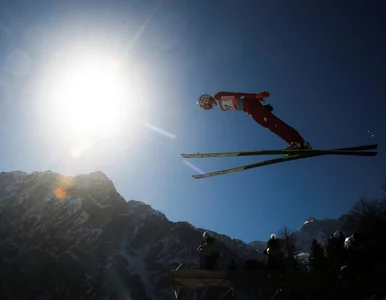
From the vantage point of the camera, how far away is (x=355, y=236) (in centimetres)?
907

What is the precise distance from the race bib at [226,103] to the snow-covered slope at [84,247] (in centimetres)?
11875

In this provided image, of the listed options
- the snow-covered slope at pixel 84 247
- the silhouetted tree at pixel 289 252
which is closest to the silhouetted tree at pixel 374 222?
the silhouetted tree at pixel 289 252

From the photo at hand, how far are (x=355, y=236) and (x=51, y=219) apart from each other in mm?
188628

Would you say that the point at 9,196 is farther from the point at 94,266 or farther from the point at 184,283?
the point at 184,283

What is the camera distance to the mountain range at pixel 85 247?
454ft

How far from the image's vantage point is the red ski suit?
9641 millimetres

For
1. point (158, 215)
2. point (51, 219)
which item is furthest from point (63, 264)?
point (158, 215)

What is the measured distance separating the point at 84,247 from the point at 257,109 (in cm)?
16836

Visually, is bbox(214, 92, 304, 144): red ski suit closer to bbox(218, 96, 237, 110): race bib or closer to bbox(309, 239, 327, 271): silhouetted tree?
bbox(218, 96, 237, 110): race bib

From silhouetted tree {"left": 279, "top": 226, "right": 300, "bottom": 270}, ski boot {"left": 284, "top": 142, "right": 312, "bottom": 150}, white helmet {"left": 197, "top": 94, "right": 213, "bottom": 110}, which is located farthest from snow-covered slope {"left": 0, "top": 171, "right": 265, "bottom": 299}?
ski boot {"left": 284, "top": 142, "right": 312, "bottom": 150}

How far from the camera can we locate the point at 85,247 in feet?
525

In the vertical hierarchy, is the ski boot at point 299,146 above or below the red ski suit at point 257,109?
below

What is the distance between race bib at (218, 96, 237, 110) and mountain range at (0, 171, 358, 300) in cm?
11588

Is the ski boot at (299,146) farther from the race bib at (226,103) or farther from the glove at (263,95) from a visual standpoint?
the race bib at (226,103)
